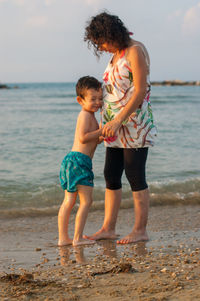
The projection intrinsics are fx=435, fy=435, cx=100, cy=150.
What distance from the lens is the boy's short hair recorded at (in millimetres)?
3561

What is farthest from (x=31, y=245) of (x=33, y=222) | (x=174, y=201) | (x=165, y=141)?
(x=165, y=141)

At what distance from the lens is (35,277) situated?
2.82 m

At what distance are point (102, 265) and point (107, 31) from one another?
1748 mm

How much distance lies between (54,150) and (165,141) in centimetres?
277

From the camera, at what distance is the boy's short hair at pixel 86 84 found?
3.56 metres

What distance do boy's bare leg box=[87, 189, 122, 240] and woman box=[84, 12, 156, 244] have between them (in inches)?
0.4

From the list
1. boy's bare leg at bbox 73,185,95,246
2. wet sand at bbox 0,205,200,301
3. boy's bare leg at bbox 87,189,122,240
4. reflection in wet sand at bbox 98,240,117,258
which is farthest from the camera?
boy's bare leg at bbox 87,189,122,240

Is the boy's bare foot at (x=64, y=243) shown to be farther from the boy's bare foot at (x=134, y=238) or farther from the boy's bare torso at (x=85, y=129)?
the boy's bare torso at (x=85, y=129)

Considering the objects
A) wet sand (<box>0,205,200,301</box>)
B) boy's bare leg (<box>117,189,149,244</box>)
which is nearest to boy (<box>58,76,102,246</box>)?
wet sand (<box>0,205,200,301</box>)

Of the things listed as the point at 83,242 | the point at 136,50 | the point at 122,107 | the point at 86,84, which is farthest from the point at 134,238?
the point at 136,50

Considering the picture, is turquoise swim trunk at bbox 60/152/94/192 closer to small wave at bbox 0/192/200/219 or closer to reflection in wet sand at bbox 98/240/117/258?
reflection in wet sand at bbox 98/240/117/258

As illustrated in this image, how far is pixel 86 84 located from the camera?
3561 mm

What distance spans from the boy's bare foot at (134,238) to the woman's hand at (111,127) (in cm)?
95

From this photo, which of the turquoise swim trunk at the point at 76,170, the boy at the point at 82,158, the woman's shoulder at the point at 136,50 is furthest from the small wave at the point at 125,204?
the woman's shoulder at the point at 136,50
